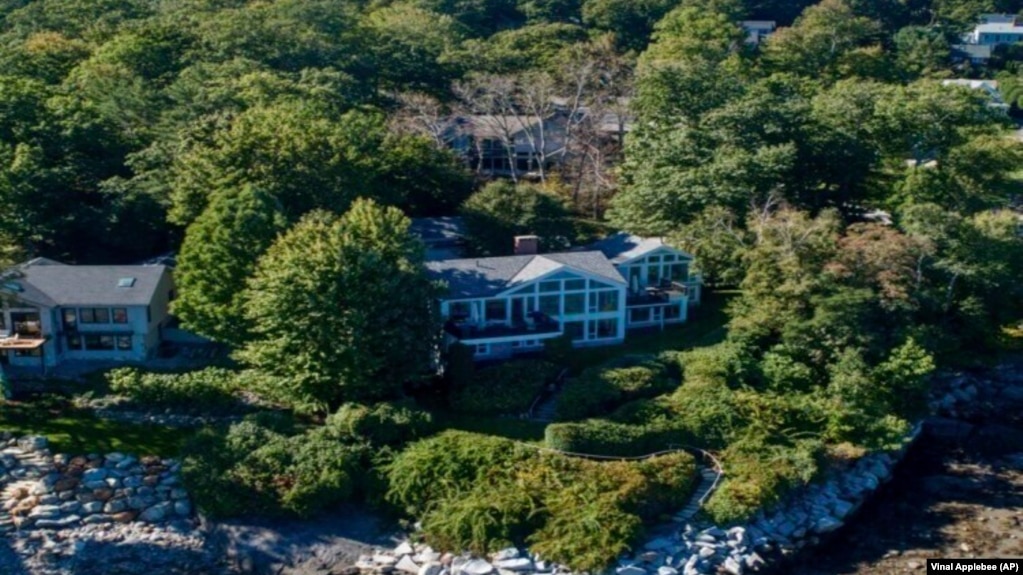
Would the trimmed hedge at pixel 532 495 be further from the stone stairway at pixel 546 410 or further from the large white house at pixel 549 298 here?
the large white house at pixel 549 298

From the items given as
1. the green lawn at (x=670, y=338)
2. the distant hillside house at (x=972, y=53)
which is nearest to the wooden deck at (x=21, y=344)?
the green lawn at (x=670, y=338)

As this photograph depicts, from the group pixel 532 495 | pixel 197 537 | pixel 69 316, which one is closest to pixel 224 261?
pixel 69 316

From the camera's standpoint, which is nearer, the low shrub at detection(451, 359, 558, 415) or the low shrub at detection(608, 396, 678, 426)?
the low shrub at detection(608, 396, 678, 426)

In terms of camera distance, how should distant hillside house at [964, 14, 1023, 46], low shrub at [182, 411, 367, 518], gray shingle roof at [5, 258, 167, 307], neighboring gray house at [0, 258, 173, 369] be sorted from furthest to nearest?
distant hillside house at [964, 14, 1023, 46], gray shingle roof at [5, 258, 167, 307], neighboring gray house at [0, 258, 173, 369], low shrub at [182, 411, 367, 518]

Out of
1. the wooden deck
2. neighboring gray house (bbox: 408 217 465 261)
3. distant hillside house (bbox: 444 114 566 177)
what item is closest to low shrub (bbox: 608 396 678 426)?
neighboring gray house (bbox: 408 217 465 261)

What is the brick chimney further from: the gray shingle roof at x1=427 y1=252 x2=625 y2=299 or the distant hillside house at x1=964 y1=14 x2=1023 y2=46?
the distant hillside house at x1=964 y1=14 x2=1023 y2=46

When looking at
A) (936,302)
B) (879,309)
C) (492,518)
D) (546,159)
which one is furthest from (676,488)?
(546,159)

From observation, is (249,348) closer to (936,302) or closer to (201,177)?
(201,177)
